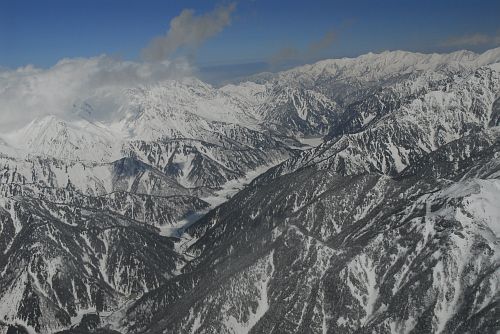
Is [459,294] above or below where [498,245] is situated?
below

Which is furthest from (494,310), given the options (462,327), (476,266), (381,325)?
(381,325)

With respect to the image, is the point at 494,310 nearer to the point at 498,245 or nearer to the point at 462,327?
the point at 462,327

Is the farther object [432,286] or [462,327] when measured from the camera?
[432,286]

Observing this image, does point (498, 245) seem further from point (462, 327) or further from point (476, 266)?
point (462, 327)

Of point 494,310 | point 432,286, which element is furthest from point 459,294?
point 494,310

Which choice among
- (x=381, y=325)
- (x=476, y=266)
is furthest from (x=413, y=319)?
(x=476, y=266)

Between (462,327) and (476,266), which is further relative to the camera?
(476,266)

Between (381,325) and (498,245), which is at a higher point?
(498,245)

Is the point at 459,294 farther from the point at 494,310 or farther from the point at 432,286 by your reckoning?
the point at 494,310
